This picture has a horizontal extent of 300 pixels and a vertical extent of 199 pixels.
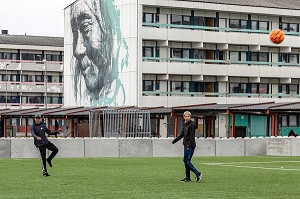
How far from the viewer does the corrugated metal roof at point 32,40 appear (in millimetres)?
121856

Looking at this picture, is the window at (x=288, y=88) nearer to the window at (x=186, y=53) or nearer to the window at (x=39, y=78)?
the window at (x=186, y=53)

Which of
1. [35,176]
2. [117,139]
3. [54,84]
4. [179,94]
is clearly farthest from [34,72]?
[35,176]

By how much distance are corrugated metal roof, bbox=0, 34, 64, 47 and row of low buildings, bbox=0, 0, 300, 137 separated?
33.3 metres

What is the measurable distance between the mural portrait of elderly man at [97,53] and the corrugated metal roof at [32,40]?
34134 millimetres

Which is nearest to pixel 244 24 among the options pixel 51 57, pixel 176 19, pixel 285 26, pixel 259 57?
pixel 259 57

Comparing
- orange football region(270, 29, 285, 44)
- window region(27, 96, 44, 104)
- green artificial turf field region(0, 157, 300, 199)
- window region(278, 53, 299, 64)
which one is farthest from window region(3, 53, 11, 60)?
green artificial turf field region(0, 157, 300, 199)

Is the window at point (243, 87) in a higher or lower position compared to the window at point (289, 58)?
lower

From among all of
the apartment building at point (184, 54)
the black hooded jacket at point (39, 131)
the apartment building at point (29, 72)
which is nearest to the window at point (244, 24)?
the apartment building at point (184, 54)

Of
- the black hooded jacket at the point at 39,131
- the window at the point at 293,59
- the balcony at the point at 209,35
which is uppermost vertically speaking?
the balcony at the point at 209,35

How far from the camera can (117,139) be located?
131ft

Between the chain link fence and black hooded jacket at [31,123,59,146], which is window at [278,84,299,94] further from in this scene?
black hooded jacket at [31,123,59,146]

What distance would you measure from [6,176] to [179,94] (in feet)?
187

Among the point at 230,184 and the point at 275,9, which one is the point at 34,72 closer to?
the point at 275,9

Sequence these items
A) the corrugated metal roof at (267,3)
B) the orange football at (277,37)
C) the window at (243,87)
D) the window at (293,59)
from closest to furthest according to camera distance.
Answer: the orange football at (277,37) → the corrugated metal roof at (267,3) → the window at (243,87) → the window at (293,59)
